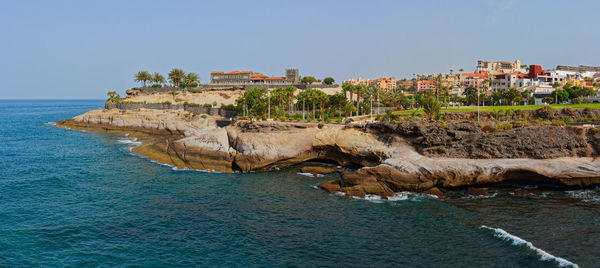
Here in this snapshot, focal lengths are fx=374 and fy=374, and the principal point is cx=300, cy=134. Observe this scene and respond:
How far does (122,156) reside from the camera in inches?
2249

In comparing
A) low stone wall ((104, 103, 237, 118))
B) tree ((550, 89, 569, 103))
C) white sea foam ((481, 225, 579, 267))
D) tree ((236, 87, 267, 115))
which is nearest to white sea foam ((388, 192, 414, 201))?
white sea foam ((481, 225, 579, 267))

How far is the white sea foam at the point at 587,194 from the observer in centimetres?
3384

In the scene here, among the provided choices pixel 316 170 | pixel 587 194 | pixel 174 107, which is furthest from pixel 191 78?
pixel 587 194

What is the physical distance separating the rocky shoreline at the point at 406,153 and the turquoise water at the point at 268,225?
2.62 m

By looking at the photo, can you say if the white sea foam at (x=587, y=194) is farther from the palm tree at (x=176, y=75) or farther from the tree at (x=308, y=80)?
the palm tree at (x=176, y=75)

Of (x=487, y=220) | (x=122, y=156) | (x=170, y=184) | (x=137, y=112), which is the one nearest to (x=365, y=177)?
(x=487, y=220)

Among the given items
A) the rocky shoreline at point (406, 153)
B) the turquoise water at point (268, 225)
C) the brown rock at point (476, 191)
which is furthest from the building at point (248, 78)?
the brown rock at point (476, 191)

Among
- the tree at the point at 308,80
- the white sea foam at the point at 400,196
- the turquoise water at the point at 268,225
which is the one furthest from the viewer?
the tree at the point at 308,80

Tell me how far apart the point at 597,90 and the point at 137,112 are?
405 feet

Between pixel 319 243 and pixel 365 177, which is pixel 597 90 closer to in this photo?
pixel 365 177

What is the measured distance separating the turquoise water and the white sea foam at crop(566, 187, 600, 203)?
0.53 ft

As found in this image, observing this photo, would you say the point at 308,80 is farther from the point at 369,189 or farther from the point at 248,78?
the point at 369,189

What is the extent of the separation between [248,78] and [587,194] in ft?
319

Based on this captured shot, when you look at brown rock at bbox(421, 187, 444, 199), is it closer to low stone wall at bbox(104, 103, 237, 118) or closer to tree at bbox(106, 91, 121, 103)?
low stone wall at bbox(104, 103, 237, 118)
